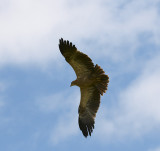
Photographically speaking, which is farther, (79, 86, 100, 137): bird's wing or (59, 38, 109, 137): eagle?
(79, 86, 100, 137): bird's wing

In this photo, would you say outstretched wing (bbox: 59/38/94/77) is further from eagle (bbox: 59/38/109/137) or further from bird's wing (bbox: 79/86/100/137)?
bird's wing (bbox: 79/86/100/137)

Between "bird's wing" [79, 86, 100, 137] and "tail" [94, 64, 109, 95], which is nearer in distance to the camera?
"tail" [94, 64, 109, 95]

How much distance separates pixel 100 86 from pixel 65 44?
175 cm

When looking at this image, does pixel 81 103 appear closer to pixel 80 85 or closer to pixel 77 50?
pixel 80 85

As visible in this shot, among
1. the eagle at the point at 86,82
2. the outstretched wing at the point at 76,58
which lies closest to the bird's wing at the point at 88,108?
the eagle at the point at 86,82

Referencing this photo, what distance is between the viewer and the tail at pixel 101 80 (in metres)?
14.9

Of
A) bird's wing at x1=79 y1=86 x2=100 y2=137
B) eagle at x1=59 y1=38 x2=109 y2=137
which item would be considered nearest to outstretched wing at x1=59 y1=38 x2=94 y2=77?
eagle at x1=59 y1=38 x2=109 y2=137

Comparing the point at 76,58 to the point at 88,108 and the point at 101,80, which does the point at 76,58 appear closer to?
the point at 101,80

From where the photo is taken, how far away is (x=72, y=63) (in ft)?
49.6

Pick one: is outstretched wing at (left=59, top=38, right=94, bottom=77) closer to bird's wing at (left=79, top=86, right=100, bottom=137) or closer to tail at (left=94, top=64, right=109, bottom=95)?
tail at (left=94, top=64, right=109, bottom=95)

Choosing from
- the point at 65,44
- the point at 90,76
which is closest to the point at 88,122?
the point at 90,76

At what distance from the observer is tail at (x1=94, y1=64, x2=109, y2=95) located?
14.9 metres

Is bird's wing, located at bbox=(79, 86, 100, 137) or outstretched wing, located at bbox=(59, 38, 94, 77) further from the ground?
outstretched wing, located at bbox=(59, 38, 94, 77)

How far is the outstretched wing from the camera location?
14828mm
